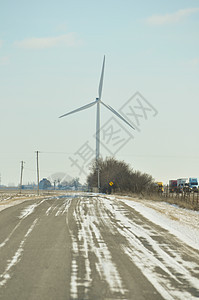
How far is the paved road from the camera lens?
6840 mm

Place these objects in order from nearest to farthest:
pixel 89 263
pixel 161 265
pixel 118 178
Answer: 1. pixel 89 263
2. pixel 161 265
3. pixel 118 178

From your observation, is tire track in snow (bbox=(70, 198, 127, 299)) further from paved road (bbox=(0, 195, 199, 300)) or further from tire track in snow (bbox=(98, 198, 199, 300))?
tire track in snow (bbox=(98, 198, 199, 300))

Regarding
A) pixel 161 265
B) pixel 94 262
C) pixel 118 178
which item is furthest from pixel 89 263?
pixel 118 178

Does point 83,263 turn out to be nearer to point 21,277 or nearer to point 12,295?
point 21,277

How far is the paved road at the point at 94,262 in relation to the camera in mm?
6840

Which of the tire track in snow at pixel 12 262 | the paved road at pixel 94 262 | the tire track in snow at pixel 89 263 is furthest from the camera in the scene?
the tire track in snow at pixel 12 262

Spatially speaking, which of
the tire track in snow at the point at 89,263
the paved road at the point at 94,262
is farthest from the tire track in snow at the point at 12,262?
the tire track in snow at the point at 89,263

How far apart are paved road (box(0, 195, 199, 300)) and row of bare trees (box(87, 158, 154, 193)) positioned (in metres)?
53.5

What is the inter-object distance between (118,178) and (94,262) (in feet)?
226

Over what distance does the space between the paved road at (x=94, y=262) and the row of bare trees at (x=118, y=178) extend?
176 feet

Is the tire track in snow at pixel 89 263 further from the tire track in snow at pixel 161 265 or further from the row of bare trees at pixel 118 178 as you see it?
the row of bare trees at pixel 118 178

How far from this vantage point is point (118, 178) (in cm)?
7769

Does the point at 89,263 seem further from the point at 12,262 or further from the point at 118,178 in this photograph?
the point at 118,178

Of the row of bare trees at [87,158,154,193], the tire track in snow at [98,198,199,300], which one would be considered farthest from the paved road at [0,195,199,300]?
the row of bare trees at [87,158,154,193]
